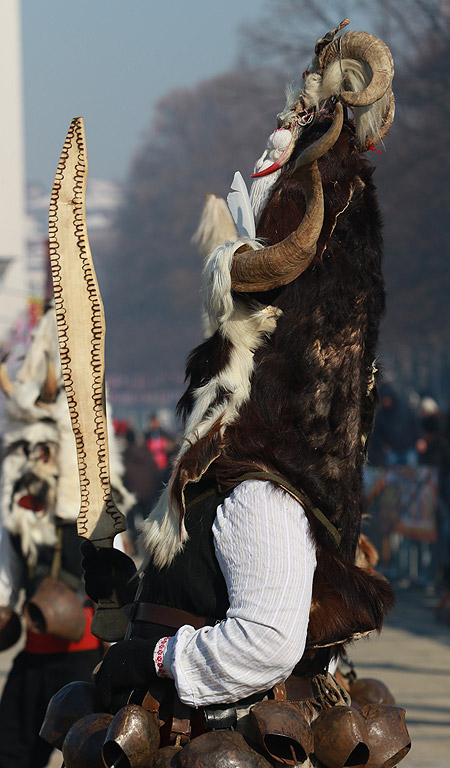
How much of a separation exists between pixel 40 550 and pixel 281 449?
2431mm

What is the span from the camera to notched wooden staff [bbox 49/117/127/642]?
256 cm

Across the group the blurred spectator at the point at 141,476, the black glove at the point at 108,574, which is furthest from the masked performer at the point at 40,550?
the blurred spectator at the point at 141,476

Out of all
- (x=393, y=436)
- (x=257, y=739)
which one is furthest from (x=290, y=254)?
(x=393, y=436)

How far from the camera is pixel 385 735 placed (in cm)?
237

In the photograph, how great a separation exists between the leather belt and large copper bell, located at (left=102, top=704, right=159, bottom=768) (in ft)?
0.62

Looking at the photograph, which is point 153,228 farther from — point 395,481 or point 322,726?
point 322,726

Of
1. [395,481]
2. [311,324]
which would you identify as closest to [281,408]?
[311,324]

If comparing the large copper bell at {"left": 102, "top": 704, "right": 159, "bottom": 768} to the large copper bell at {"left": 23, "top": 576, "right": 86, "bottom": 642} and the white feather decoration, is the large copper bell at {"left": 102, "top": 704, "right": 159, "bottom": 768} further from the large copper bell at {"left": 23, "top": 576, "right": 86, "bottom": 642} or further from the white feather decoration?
the large copper bell at {"left": 23, "top": 576, "right": 86, "bottom": 642}

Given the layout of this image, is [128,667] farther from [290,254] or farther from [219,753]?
[290,254]

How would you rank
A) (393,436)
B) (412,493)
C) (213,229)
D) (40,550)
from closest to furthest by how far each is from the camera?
(213,229) < (40,550) < (412,493) < (393,436)

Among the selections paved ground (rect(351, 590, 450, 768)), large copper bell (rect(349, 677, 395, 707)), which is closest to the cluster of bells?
large copper bell (rect(349, 677, 395, 707))

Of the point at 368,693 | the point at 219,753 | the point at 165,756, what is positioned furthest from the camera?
the point at 368,693

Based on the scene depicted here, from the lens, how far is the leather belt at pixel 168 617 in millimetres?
2254

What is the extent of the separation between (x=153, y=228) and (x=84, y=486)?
5629cm
